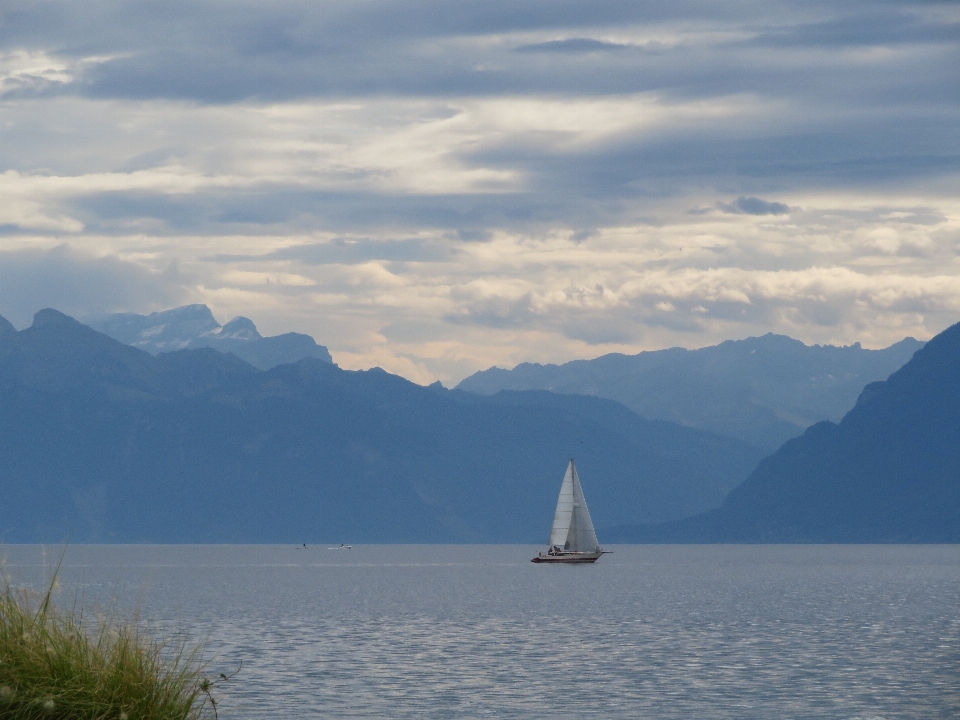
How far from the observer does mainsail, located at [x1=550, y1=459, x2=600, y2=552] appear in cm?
17888

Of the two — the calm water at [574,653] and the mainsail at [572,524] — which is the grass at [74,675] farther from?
the mainsail at [572,524]

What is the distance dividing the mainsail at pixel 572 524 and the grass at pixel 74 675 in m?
153

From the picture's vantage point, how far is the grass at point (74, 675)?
23844 mm

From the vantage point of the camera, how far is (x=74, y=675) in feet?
79.0

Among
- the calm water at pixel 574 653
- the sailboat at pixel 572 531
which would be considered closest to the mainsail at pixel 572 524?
the sailboat at pixel 572 531

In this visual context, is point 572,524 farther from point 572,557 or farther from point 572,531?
point 572,557

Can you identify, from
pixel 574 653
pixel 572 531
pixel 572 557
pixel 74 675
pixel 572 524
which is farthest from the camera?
pixel 572 557

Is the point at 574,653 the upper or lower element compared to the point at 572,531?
lower

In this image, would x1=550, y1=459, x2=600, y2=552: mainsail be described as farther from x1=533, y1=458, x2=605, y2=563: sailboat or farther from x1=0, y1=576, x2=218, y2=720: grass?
x1=0, y1=576, x2=218, y2=720: grass

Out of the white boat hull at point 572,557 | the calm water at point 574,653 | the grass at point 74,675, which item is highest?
the grass at point 74,675

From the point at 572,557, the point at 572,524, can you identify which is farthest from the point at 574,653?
the point at 572,557

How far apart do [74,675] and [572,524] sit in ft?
525

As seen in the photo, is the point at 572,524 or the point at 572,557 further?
the point at 572,557

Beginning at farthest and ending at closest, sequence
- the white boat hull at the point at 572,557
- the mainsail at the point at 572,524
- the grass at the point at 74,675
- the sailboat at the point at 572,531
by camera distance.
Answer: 1. the white boat hull at the point at 572,557
2. the sailboat at the point at 572,531
3. the mainsail at the point at 572,524
4. the grass at the point at 74,675
